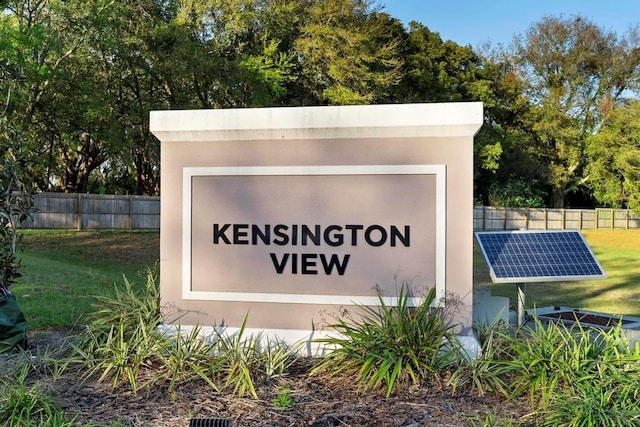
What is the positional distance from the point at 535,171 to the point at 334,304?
118 feet

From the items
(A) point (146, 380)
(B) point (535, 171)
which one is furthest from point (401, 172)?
(B) point (535, 171)

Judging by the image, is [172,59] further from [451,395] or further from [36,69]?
[451,395]

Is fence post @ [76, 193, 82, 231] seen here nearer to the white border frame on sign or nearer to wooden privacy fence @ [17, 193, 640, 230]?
wooden privacy fence @ [17, 193, 640, 230]

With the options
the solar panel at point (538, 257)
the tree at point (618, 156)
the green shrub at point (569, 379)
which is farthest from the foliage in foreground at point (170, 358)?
the tree at point (618, 156)

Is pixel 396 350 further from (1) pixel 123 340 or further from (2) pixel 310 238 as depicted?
(1) pixel 123 340

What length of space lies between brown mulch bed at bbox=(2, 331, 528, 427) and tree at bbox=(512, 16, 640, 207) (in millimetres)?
37166

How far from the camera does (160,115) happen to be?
595 centimetres

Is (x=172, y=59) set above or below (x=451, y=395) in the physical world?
above

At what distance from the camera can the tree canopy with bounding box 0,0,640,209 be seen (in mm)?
21359

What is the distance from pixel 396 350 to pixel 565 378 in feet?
4.27

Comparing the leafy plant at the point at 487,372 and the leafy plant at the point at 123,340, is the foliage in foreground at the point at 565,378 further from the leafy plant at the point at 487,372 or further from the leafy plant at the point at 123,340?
the leafy plant at the point at 123,340

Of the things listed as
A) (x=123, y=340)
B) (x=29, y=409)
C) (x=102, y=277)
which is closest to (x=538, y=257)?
(x=123, y=340)

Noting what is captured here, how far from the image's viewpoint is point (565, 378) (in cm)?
438

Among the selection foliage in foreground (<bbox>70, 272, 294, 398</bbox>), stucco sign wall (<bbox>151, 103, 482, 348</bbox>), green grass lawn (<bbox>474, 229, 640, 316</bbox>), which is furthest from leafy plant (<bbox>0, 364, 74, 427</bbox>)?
green grass lawn (<bbox>474, 229, 640, 316</bbox>)
